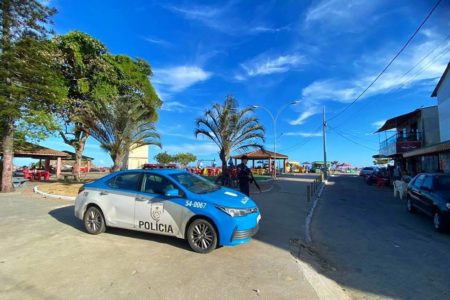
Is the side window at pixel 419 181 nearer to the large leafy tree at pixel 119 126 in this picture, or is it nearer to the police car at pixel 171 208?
the police car at pixel 171 208

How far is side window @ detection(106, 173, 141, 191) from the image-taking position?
274 inches

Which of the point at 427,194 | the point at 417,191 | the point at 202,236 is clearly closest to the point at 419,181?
the point at 417,191

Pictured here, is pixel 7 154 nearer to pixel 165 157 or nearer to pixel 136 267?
pixel 136 267

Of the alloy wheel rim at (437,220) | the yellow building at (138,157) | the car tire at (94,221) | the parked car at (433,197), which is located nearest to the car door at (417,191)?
the parked car at (433,197)

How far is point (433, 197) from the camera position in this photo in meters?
8.98

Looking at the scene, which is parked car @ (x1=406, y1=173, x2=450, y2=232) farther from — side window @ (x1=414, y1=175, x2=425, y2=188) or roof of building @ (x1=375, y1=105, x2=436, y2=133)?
roof of building @ (x1=375, y1=105, x2=436, y2=133)

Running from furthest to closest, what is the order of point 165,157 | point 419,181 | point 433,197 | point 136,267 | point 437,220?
point 165,157 < point 419,181 < point 433,197 < point 437,220 < point 136,267

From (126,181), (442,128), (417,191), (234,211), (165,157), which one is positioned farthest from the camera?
(165,157)

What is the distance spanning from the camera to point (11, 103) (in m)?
16.2

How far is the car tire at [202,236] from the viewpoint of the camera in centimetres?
591

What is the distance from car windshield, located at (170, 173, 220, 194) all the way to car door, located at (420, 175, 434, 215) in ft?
21.1

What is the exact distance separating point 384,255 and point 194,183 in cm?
414

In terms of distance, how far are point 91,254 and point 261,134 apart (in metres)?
17.4

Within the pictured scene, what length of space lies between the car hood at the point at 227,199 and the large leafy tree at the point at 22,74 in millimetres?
14343
